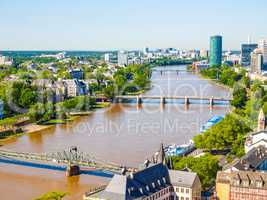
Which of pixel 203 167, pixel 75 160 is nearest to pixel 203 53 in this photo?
pixel 75 160

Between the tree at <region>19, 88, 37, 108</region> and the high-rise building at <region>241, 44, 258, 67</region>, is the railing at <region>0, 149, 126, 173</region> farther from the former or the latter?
the high-rise building at <region>241, 44, 258, 67</region>

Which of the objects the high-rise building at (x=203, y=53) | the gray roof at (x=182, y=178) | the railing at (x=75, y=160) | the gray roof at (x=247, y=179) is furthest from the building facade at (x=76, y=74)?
the high-rise building at (x=203, y=53)

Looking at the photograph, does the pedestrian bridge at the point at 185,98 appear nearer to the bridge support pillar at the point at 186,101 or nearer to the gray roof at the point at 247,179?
the bridge support pillar at the point at 186,101

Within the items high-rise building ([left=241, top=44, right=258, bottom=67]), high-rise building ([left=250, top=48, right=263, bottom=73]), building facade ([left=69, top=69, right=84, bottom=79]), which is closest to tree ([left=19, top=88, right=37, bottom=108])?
building facade ([left=69, top=69, right=84, bottom=79])

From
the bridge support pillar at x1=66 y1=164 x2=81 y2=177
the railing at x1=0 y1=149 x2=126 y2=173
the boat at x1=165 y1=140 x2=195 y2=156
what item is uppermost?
the railing at x1=0 y1=149 x2=126 y2=173

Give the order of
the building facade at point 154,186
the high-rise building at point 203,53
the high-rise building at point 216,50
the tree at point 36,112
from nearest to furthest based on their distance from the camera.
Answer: the building facade at point 154,186 < the tree at point 36,112 < the high-rise building at point 216,50 < the high-rise building at point 203,53

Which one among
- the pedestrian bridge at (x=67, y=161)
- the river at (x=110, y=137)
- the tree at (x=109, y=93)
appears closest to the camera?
the river at (x=110, y=137)
